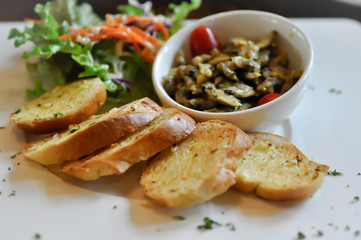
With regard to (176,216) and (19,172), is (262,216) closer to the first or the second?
(176,216)

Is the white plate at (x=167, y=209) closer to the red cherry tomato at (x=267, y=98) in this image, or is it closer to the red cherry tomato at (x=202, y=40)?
the red cherry tomato at (x=267, y=98)

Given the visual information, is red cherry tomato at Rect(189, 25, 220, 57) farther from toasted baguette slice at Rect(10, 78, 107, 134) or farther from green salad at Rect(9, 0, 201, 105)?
toasted baguette slice at Rect(10, 78, 107, 134)

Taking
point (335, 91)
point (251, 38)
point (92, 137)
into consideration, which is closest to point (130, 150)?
point (92, 137)

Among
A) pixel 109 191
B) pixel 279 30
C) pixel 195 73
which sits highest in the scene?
pixel 279 30

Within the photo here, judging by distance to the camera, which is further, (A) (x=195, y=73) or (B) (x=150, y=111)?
(A) (x=195, y=73)

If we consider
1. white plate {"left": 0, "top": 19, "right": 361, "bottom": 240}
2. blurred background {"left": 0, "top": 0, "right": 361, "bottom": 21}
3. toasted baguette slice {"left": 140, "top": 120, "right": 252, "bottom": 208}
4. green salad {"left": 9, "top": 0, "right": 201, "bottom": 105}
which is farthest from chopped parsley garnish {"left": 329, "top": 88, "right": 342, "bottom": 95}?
blurred background {"left": 0, "top": 0, "right": 361, "bottom": 21}

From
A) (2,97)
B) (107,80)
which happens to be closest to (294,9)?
(107,80)
